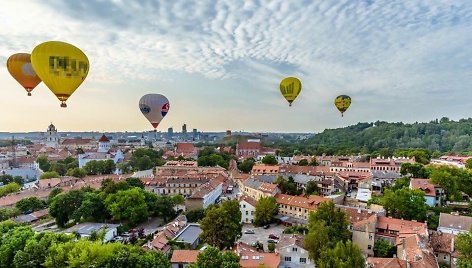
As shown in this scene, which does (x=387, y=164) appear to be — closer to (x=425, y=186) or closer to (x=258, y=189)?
(x=425, y=186)

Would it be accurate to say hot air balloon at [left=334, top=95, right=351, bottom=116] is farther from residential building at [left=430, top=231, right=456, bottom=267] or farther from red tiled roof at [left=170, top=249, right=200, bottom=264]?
red tiled roof at [left=170, top=249, right=200, bottom=264]

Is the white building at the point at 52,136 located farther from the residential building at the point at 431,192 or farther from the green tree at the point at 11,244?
the residential building at the point at 431,192

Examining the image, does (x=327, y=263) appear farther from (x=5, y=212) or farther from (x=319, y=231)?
(x=5, y=212)

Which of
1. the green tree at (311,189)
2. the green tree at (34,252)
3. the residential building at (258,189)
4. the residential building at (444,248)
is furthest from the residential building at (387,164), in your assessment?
the green tree at (34,252)

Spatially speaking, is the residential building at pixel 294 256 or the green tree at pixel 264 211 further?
the green tree at pixel 264 211

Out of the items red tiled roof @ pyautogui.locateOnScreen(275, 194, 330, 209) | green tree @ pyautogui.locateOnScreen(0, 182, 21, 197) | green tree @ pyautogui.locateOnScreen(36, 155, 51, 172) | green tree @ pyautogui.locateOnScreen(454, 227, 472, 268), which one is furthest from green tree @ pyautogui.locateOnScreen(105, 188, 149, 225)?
green tree @ pyautogui.locateOnScreen(36, 155, 51, 172)

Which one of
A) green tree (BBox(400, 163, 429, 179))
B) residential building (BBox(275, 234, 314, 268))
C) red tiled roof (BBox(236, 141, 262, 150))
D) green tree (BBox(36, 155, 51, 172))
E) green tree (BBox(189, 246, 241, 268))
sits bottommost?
residential building (BBox(275, 234, 314, 268))
